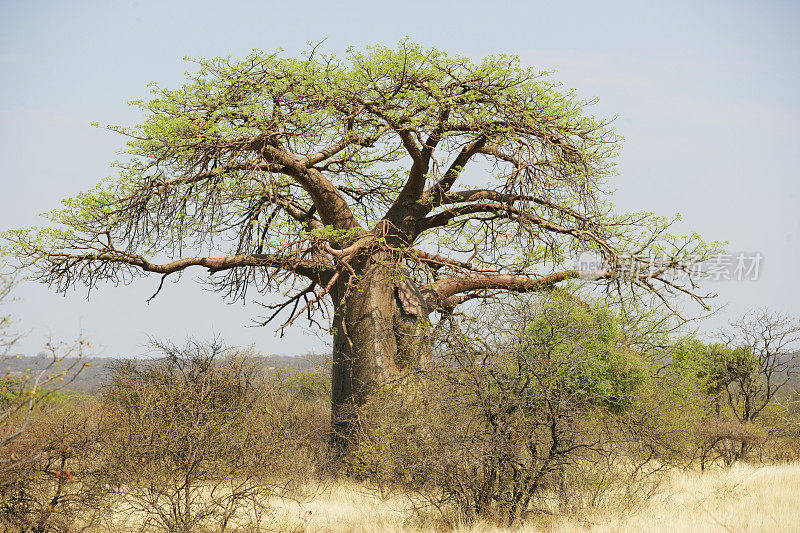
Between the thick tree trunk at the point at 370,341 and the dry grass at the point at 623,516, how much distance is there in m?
1.67

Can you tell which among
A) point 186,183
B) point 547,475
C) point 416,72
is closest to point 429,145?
point 416,72

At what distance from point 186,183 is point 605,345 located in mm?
7362

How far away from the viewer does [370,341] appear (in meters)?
11.5

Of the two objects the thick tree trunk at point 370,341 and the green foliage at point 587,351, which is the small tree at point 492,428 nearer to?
the green foliage at point 587,351

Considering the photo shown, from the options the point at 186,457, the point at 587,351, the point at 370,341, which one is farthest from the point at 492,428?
the point at 370,341

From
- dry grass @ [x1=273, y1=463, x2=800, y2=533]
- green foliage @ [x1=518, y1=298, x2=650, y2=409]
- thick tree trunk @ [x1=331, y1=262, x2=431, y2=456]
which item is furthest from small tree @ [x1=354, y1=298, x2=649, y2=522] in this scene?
thick tree trunk @ [x1=331, y1=262, x2=431, y2=456]

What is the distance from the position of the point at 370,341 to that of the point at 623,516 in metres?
5.07

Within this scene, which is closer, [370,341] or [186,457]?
[186,457]

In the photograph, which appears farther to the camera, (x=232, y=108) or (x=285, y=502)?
(x=232, y=108)

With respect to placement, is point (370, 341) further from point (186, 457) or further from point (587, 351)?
point (186, 457)

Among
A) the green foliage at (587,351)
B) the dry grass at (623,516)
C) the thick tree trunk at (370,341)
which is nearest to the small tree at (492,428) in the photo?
the green foliage at (587,351)

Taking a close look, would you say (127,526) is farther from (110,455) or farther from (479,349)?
(479,349)

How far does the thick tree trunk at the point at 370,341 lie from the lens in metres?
11.4

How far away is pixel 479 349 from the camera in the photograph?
7676 millimetres
